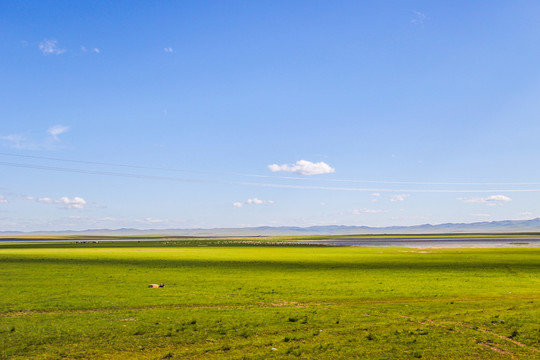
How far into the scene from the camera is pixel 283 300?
71.4 ft

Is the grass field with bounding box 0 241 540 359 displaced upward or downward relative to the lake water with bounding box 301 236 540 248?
upward

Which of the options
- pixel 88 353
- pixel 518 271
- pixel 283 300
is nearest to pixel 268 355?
pixel 88 353

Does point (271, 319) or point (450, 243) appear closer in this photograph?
point (271, 319)

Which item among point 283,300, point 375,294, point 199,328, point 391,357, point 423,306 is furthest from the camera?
point 375,294

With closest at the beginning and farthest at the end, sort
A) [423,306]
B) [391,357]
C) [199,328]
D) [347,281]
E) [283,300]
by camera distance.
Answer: [391,357] → [199,328] → [423,306] → [283,300] → [347,281]

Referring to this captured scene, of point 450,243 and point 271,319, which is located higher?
point 271,319

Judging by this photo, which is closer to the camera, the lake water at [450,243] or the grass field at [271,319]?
the grass field at [271,319]

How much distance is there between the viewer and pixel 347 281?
2927cm

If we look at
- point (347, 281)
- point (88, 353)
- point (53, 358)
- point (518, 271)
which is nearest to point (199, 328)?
point (88, 353)

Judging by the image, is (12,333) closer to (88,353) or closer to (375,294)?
(88,353)

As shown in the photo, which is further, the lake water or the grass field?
the lake water

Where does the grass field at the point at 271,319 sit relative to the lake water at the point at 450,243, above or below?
above

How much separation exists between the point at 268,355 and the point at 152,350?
13.0 feet

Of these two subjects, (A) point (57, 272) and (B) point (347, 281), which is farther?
(A) point (57, 272)
